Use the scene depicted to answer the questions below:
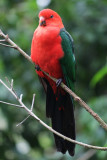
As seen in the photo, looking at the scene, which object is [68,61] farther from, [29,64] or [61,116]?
[29,64]

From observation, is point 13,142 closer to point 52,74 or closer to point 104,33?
point 52,74

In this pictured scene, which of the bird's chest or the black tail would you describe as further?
the bird's chest

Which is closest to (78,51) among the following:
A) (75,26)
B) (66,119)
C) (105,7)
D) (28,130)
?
(75,26)

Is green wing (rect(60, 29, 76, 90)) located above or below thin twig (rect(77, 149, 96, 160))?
above

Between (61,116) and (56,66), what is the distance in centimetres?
52

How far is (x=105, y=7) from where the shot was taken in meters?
5.55

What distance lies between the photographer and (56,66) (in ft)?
13.1

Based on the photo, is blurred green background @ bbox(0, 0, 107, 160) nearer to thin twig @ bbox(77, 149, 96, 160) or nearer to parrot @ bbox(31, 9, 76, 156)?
thin twig @ bbox(77, 149, 96, 160)

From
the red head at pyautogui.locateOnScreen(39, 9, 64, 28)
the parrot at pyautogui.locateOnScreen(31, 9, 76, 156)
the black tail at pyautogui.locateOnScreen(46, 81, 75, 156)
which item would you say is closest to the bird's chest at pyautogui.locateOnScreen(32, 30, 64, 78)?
the parrot at pyautogui.locateOnScreen(31, 9, 76, 156)

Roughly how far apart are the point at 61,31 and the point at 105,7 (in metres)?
1.71

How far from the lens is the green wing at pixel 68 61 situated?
4.02 meters

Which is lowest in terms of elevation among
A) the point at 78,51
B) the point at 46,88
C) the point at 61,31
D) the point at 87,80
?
the point at 87,80

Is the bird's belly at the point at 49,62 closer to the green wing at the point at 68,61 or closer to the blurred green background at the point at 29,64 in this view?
the green wing at the point at 68,61

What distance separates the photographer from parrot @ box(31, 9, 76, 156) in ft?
12.8
